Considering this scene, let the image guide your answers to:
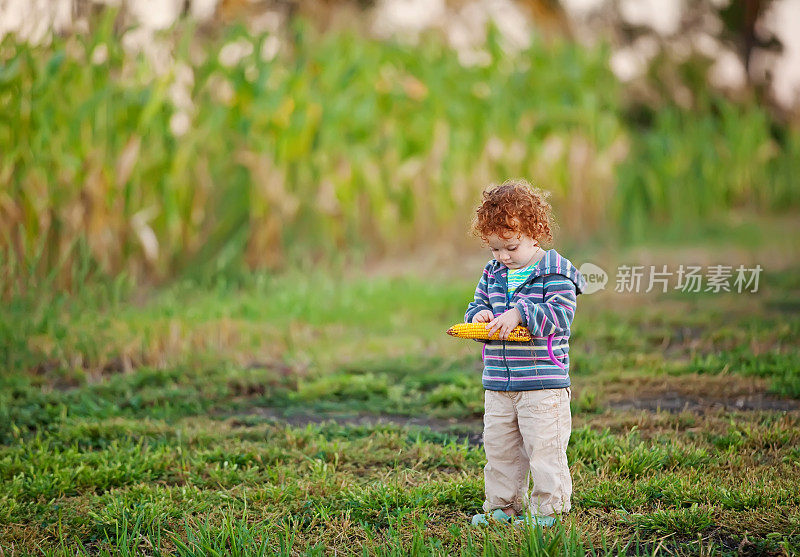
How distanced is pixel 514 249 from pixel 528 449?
1.94 ft

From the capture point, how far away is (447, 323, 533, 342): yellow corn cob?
8.47ft

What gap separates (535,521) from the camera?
2635mm

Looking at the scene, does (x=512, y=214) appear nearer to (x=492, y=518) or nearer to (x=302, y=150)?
(x=492, y=518)

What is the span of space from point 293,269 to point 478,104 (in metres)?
2.81

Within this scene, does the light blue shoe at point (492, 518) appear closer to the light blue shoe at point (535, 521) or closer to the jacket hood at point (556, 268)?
the light blue shoe at point (535, 521)

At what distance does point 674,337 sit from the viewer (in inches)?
215

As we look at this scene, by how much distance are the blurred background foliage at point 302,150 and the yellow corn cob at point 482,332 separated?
321 cm

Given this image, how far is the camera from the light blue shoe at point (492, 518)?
107 inches

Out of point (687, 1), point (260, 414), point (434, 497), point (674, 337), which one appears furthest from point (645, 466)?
point (687, 1)

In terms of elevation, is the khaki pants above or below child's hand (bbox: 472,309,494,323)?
below

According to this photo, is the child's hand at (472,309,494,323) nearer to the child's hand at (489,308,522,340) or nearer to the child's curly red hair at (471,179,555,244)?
the child's hand at (489,308,522,340)
